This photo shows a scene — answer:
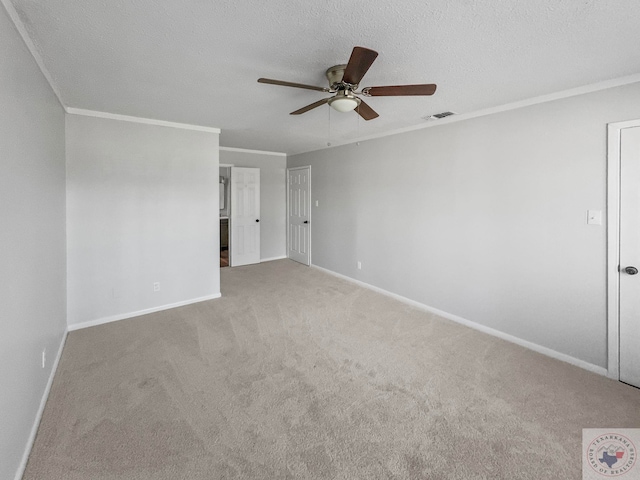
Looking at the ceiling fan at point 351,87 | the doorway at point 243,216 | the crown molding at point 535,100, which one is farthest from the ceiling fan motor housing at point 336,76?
the doorway at point 243,216

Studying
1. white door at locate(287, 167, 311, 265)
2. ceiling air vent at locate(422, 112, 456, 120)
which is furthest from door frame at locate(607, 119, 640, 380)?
white door at locate(287, 167, 311, 265)

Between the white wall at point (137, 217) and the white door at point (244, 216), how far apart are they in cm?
178

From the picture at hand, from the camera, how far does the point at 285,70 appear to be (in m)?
2.21

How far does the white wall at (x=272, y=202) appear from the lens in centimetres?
634

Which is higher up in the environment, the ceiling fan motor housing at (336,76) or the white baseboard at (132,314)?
the ceiling fan motor housing at (336,76)

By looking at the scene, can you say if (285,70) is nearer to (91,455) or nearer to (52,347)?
(91,455)

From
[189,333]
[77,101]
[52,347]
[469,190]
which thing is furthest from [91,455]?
[469,190]

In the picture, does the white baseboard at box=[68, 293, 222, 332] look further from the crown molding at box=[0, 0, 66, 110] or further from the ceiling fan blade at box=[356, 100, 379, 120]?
the ceiling fan blade at box=[356, 100, 379, 120]

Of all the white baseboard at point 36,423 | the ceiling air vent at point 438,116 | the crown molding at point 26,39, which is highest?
the ceiling air vent at point 438,116

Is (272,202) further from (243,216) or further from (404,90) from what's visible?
(404,90)

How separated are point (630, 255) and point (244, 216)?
214 inches

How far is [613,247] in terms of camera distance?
2.44 metres

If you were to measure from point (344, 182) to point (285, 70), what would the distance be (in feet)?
9.82

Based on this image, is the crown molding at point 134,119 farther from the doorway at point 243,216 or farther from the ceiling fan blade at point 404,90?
the ceiling fan blade at point 404,90
